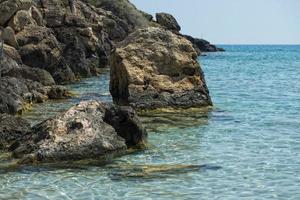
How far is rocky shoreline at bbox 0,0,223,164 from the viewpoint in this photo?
14.6 metres

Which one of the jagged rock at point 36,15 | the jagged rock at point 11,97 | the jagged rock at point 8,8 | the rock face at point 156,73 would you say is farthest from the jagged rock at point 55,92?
the jagged rock at point 36,15

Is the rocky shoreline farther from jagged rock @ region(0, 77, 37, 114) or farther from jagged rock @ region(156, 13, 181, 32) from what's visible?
jagged rock @ region(156, 13, 181, 32)

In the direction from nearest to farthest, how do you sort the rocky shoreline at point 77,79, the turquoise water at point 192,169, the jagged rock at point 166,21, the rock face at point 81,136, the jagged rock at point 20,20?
the turquoise water at point 192,169 < the rock face at point 81,136 < the rocky shoreline at point 77,79 < the jagged rock at point 20,20 < the jagged rock at point 166,21

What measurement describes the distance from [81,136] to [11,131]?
10.2ft

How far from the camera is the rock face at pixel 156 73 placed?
24.5 metres

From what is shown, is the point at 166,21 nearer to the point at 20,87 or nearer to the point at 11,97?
the point at 20,87

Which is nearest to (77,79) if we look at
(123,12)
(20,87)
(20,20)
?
(20,20)

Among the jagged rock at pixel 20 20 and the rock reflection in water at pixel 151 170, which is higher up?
the jagged rock at pixel 20 20

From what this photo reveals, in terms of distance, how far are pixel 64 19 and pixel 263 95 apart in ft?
82.9

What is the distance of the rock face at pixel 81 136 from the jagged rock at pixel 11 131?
933 millimetres

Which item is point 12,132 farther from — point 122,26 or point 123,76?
point 122,26

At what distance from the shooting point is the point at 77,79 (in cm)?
4534

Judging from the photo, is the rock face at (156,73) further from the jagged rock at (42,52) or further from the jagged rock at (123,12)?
the jagged rock at (123,12)

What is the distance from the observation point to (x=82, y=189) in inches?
463
